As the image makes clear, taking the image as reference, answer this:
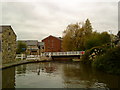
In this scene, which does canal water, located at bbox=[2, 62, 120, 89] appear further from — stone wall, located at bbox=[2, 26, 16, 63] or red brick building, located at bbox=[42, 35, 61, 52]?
red brick building, located at bbox=[42, 35, 61, 52]

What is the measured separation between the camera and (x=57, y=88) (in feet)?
33.6

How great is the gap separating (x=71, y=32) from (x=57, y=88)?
106 feet

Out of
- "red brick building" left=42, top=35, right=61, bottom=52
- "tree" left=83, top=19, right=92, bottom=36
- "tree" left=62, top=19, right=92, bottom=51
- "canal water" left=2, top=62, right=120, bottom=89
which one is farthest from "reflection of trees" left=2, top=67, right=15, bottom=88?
"red brick building" left=42, top=35, right=61, bottom=52

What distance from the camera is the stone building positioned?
23.6 meters

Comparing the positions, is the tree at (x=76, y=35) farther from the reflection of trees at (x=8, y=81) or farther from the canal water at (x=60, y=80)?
the reflection of trees at (x=8, y=81)

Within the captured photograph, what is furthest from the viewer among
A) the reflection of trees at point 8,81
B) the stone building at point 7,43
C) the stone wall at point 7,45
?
the stone wall at point 7,45

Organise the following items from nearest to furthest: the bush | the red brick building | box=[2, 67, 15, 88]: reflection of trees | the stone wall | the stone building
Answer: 1. box=[2, 67, 15, 88]: reflection of trees
2. the bush
3. the stone building
4. the stone wall
5. the red brick building

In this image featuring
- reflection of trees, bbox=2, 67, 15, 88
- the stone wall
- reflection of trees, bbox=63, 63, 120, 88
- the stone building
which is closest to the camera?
reflection of trees, bbox=2, 67, 15, 88

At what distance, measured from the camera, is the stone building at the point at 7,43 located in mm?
23608

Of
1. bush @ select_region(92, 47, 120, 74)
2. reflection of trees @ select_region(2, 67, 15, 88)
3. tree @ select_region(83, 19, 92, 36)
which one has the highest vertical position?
tree @ select_region(83, 19, 92, 36)

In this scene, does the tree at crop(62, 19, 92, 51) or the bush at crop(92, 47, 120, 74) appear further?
the tree at crop(62, 19, 92, 51)

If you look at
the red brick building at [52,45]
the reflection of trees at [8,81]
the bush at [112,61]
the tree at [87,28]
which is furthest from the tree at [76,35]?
the reflection of trees at [8,81]

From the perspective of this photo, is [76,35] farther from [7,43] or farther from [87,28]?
[7,43]

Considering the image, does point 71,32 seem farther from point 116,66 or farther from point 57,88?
point 57,88
